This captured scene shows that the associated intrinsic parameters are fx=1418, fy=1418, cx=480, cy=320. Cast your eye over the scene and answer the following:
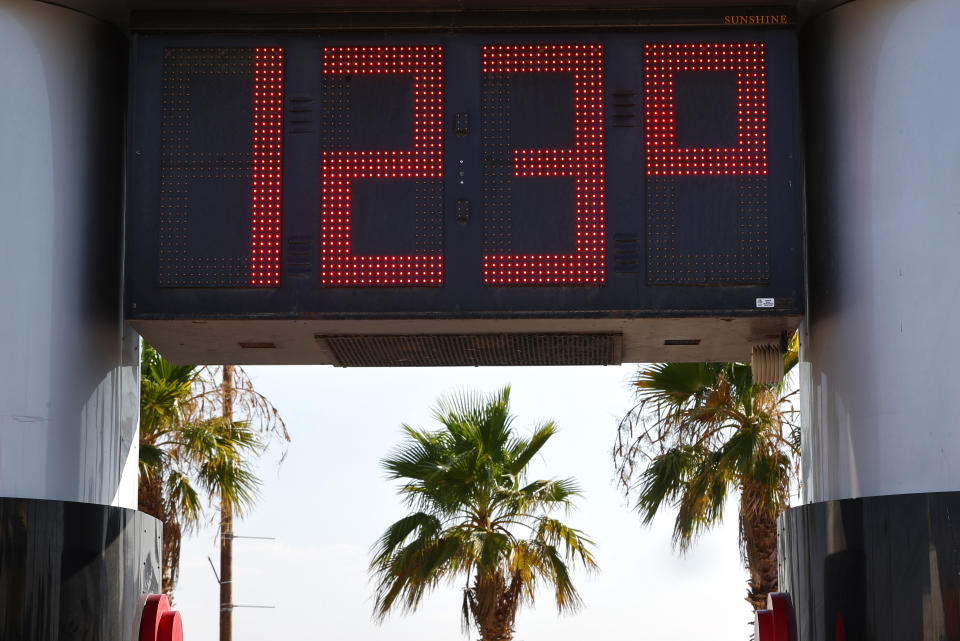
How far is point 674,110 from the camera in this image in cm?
782

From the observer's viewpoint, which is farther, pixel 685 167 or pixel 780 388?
pixel 780 388

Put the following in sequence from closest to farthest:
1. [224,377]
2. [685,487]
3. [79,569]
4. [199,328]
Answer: [79,569]
[199,328]
[685,487]
[224,377]

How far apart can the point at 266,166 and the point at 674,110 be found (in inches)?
89.4

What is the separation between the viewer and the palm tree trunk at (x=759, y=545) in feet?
54.2

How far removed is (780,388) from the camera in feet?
56.2

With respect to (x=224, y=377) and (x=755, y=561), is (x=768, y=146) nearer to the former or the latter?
(x=755, y=561)

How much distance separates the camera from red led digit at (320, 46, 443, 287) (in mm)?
7691

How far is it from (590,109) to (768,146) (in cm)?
100

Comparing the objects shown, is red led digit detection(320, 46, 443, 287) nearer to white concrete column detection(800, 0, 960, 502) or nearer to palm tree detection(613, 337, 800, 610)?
white concrete column detection(800, 0, 960, 502)

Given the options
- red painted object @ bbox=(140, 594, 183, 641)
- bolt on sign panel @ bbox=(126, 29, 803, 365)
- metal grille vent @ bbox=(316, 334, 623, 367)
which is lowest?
red painted object @ bbox=(140, 594, 183, 641)

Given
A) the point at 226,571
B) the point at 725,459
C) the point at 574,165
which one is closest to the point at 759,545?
the point at 725,459

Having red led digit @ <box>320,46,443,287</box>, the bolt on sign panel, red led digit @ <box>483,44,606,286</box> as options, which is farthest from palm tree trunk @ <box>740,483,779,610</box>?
red led digit @ <box>320,46,443,287</box>

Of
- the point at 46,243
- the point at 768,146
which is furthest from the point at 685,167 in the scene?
the point at 46,243

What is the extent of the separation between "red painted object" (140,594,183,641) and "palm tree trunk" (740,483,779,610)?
9.68 m
